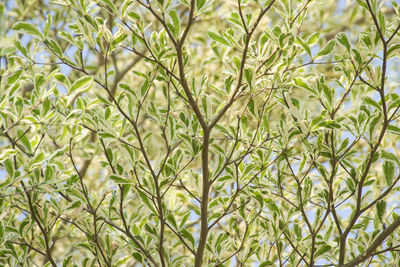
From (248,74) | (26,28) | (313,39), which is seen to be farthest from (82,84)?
(313,39)

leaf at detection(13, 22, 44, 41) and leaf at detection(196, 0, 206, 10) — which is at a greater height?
leaf at detection(196, 0, 206, 10)

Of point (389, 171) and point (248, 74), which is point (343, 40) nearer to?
point (248, 74)

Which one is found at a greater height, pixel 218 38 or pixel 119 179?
pixel 218 38

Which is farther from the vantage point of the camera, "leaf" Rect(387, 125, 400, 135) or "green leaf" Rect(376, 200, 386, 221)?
"green leaf" Rect(376, 200, 386, 221)

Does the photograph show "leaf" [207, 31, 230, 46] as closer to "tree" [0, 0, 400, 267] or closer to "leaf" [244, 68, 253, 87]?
"tree" [0, 0, 400, 267]

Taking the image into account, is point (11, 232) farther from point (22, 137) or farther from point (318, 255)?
point (318, 255)

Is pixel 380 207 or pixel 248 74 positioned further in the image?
pixel 380 207

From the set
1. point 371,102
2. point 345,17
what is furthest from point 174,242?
point 345,17

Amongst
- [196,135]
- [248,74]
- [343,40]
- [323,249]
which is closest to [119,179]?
Answer: [196,135]

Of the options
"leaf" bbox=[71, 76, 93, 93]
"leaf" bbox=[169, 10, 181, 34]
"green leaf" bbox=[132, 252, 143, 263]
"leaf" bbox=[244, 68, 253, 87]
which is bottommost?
"green leaf" bbox=[132, 252, 143, 263]

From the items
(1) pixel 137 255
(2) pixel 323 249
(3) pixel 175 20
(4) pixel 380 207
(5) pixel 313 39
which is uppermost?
(5) pixel 313 39

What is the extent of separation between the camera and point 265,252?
158 cm

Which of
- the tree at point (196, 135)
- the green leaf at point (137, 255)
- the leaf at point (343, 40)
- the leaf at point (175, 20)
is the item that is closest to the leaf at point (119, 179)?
the tree at point (196, 135)

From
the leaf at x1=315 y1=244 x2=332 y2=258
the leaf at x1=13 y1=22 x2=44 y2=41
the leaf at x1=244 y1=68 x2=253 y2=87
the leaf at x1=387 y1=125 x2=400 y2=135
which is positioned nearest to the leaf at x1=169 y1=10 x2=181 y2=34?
the leaf at x1=244 y1=68 x2=253 y2=87
